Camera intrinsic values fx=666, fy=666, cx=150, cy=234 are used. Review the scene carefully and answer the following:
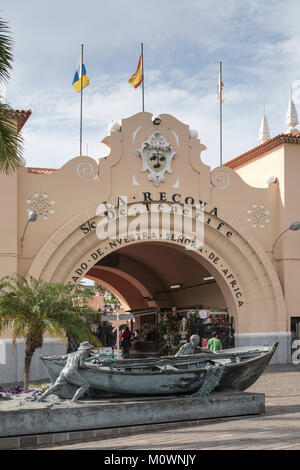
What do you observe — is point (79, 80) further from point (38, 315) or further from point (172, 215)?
point (38, 315)

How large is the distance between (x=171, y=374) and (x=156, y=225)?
11.4 m

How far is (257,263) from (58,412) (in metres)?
15.1

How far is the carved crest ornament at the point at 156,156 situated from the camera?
946 inches

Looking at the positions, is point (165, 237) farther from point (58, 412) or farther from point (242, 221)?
point (58, 412)

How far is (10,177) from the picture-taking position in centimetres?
2183

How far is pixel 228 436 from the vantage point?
11219 millimetres

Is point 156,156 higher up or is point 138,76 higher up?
point 138,76

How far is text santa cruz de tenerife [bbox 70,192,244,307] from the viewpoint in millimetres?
23344

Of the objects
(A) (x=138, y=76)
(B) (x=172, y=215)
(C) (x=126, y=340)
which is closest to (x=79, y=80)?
(A) (x=138, y=76)

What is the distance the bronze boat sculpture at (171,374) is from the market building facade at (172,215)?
29.2ft

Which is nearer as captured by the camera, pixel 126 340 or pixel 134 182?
pixel 134 182

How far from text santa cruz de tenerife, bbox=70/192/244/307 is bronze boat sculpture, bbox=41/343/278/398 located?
919 centimetres

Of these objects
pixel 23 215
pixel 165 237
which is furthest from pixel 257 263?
pixel 23 215

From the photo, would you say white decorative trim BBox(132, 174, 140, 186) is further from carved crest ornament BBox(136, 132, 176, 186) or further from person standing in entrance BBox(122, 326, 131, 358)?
person standing in entrance BBox(122, 326, 131, 358)
